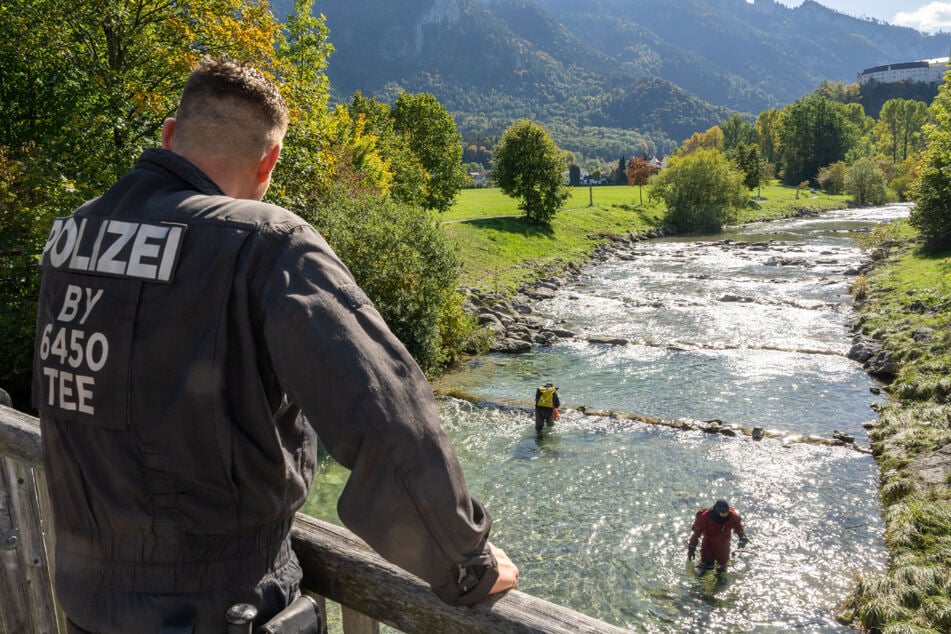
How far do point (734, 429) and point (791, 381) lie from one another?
16.9ft

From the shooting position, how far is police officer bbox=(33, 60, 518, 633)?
1.76 meters

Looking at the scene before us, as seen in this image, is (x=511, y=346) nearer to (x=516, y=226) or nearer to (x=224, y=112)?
(x=224, y=112)

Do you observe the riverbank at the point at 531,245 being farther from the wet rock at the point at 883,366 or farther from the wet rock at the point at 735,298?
the wet rock at the point at 883,366

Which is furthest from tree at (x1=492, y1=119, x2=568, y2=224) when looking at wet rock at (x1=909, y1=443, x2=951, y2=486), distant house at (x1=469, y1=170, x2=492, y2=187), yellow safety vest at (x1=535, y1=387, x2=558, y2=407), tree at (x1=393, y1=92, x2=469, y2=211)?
distant house at (x1=469, y1=170, x2=492, y2=187)

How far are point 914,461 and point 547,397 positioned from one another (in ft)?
25.6

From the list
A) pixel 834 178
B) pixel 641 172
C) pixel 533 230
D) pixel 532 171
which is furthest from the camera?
pixel 834 178

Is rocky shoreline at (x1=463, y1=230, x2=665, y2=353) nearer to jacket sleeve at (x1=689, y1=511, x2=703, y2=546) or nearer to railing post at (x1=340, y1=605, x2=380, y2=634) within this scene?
jacket sleeve at (x1=689, y1=511, x2=703, y2=546)

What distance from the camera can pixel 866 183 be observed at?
87.8 meters

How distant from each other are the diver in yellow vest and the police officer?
45.2 ft

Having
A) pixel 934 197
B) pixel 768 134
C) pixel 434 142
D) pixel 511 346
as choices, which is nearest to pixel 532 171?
pixel 434 142

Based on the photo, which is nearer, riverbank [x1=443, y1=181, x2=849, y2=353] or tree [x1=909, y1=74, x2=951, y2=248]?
riverbank [x1=443, y1=181, x2=849, y2=353]

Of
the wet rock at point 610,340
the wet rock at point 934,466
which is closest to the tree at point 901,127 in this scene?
the wet rock at point 610,340

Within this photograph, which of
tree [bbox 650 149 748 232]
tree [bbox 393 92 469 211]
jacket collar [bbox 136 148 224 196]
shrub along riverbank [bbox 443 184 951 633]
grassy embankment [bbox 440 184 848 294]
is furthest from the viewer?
tree [bbox 650 149 748 232]

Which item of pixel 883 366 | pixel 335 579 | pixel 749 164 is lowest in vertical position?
pixel 883 366
